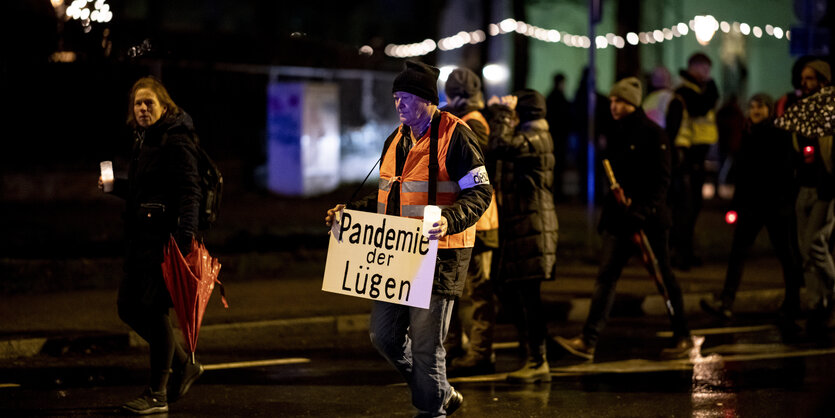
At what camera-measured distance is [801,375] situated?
7949 millimetres

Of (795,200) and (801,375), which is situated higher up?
(795,200)

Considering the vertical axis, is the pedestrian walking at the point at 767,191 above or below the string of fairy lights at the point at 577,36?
below

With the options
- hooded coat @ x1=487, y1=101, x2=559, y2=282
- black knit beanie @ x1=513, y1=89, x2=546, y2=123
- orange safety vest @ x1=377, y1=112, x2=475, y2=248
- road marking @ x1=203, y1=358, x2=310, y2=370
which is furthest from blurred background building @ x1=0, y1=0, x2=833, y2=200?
orange safety vest @ x1=377, y1=112, x2=475, y2=248

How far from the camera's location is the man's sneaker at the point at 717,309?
10.2 metres

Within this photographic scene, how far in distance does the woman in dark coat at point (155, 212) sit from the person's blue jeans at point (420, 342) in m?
1.41

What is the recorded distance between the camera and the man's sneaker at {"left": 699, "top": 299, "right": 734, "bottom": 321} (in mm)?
10196

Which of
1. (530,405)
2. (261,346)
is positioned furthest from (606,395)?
(261,346)

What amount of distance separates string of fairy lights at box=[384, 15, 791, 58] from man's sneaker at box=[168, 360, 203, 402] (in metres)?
12.4

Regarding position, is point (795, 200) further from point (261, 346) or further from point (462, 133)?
point (462, 133)

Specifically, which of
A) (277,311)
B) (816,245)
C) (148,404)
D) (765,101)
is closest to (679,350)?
(816,245)

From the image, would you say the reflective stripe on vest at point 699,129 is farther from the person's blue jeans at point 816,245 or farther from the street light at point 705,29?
the street light at point 705,29

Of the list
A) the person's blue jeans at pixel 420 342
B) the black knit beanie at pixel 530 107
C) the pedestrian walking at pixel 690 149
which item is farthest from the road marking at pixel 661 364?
the pedestrian walking at pixel 690 149

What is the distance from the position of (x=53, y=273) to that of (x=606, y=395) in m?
6.27

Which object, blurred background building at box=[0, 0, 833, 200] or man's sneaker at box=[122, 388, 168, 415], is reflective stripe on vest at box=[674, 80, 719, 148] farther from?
man's sneaker at box=[122, 388, 168, 415]
